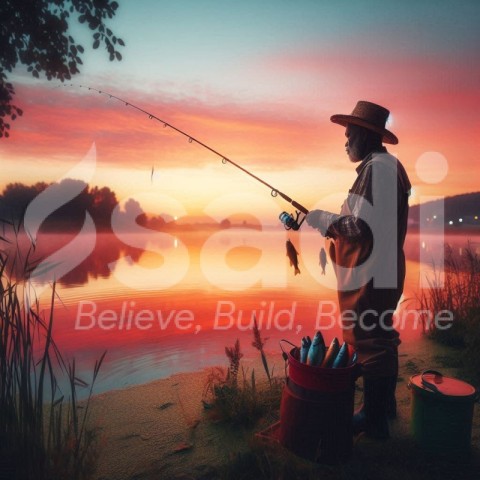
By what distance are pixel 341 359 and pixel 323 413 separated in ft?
1.32

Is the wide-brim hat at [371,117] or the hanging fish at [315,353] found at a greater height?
the wide-brim hat at [371,117]

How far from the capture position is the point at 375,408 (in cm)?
329

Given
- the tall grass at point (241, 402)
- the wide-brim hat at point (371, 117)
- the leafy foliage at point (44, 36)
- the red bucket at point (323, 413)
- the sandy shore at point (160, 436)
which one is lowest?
the sandy shore at point (160, 436)

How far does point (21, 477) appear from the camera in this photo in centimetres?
255

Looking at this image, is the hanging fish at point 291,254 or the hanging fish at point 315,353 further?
the hanging fish at point 291,254

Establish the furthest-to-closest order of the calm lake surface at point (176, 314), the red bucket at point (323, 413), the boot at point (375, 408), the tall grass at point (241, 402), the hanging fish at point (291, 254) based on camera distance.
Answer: the calm lake surface at point (176, 314), the tall grass at point (241, 402), the hanging fish at point (291, 254), the boot at point (375, 408), the red bucket at point (323, 413)

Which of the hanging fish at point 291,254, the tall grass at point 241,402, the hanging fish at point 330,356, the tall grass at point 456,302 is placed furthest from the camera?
the tall grass at point 456,302

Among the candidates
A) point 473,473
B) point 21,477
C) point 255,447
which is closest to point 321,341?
point 255,447

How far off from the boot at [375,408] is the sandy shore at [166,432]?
228mm

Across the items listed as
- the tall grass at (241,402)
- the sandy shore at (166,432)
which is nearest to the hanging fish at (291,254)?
the tall grass at (241,402)

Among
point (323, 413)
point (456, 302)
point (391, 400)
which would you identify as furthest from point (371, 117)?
point (456, 302)

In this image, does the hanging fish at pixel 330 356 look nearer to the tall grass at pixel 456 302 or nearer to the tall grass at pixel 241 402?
the tall grass at pixel 241 402

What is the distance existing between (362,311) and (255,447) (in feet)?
4.34

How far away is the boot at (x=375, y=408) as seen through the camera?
128 inches
